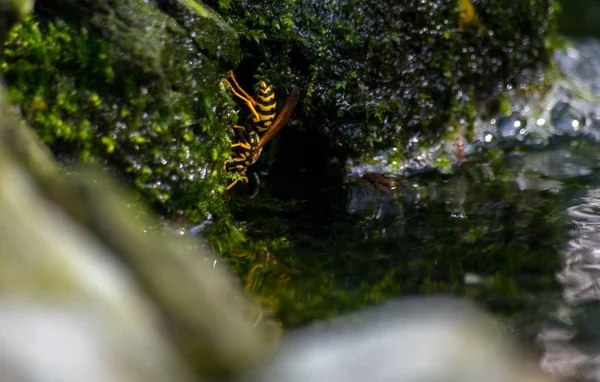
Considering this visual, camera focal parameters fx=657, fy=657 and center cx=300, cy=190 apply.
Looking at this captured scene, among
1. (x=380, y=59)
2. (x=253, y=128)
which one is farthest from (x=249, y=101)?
Result: (x=380, y=59)

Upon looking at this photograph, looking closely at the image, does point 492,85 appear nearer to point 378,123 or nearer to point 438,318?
point 378,123

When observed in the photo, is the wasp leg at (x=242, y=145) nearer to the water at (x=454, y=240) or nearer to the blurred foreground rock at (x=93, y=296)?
the water at (x=454, y=240)

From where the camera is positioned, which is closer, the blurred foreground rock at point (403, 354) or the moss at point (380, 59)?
the blurred foreground rock at point (403, 354)

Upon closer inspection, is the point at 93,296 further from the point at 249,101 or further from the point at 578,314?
the point at 249,101

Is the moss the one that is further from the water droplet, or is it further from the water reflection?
the water reflection

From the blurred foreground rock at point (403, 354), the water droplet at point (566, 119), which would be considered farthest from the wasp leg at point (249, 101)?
the water droplet at point (566, 119)

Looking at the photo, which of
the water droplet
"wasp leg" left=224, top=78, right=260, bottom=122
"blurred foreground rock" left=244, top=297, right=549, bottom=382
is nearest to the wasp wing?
"wasp leg" left=224, top=78, right=260, bottom=122

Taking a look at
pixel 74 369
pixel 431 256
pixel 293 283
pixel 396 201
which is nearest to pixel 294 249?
pixel 293 283
